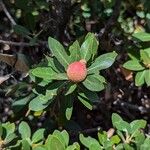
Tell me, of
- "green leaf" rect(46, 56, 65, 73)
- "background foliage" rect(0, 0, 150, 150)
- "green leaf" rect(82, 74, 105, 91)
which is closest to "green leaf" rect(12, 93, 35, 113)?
"background foliage" rect(0, 0, 150, 150)

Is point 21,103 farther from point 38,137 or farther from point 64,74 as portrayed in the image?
point 64,74

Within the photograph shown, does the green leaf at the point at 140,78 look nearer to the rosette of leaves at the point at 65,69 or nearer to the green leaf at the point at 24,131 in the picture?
the rosette of leaves at the point at 65,69

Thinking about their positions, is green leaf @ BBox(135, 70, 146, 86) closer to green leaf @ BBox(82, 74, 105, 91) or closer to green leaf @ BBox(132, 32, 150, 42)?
green leaf @ BBox(132, 32, 150, 42)

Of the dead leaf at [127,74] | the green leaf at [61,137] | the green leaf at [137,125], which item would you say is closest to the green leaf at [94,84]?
the green leaf at [61,137]

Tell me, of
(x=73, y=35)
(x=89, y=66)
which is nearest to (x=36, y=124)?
(x=73, y=35)

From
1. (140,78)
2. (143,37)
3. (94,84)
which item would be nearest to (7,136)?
(94,84)

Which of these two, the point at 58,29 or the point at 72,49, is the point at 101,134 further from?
the point at 58,29
